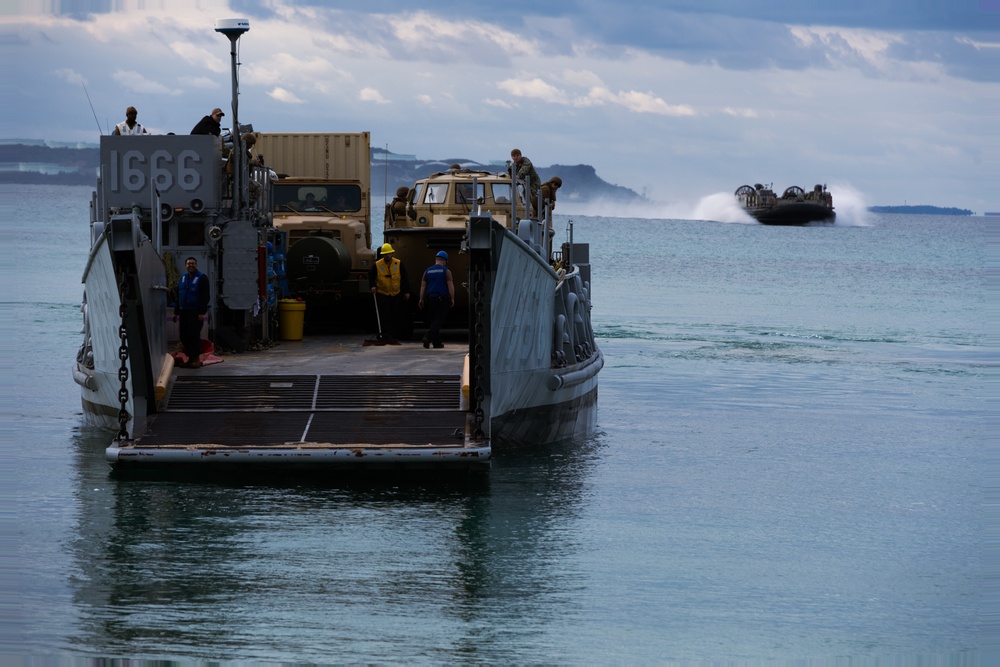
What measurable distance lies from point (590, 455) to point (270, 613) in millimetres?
8129

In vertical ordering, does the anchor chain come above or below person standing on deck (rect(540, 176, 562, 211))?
below

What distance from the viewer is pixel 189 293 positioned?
54.9 ft

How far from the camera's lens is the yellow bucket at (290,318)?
66.0 ft

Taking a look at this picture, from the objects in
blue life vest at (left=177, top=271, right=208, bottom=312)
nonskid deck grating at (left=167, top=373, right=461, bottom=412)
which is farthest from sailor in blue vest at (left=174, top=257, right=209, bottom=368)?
nonskid deck grating at (left=167, top=373, right=461, bottom=412)

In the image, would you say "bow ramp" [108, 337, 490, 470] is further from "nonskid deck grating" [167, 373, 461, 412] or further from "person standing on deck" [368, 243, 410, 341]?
"person standing on deck" [368, 243, 410, 341]

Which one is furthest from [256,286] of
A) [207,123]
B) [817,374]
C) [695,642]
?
[817,374]

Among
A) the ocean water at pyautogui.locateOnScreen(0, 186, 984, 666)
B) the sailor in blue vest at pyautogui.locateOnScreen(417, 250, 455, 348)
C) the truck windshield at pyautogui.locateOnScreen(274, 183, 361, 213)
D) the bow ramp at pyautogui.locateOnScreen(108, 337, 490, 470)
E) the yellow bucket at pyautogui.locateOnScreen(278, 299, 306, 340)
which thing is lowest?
the ocean water at pyautogui.locateOnScreen(0, 186, 984, 666)

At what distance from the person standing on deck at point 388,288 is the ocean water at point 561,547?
3.08 meters

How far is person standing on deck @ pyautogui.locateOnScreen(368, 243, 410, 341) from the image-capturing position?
19.6 meters

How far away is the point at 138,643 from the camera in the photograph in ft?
33.9

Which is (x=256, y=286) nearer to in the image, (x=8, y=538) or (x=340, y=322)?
(x=340, y=322)

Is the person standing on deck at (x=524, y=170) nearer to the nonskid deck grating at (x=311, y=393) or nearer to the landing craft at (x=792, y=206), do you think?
the nonskid deck grating at (x=311, y=393)

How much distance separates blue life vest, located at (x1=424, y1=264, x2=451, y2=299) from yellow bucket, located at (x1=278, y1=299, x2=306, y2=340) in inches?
88.2

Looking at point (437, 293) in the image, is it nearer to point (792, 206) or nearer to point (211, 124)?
point (211, 124)
